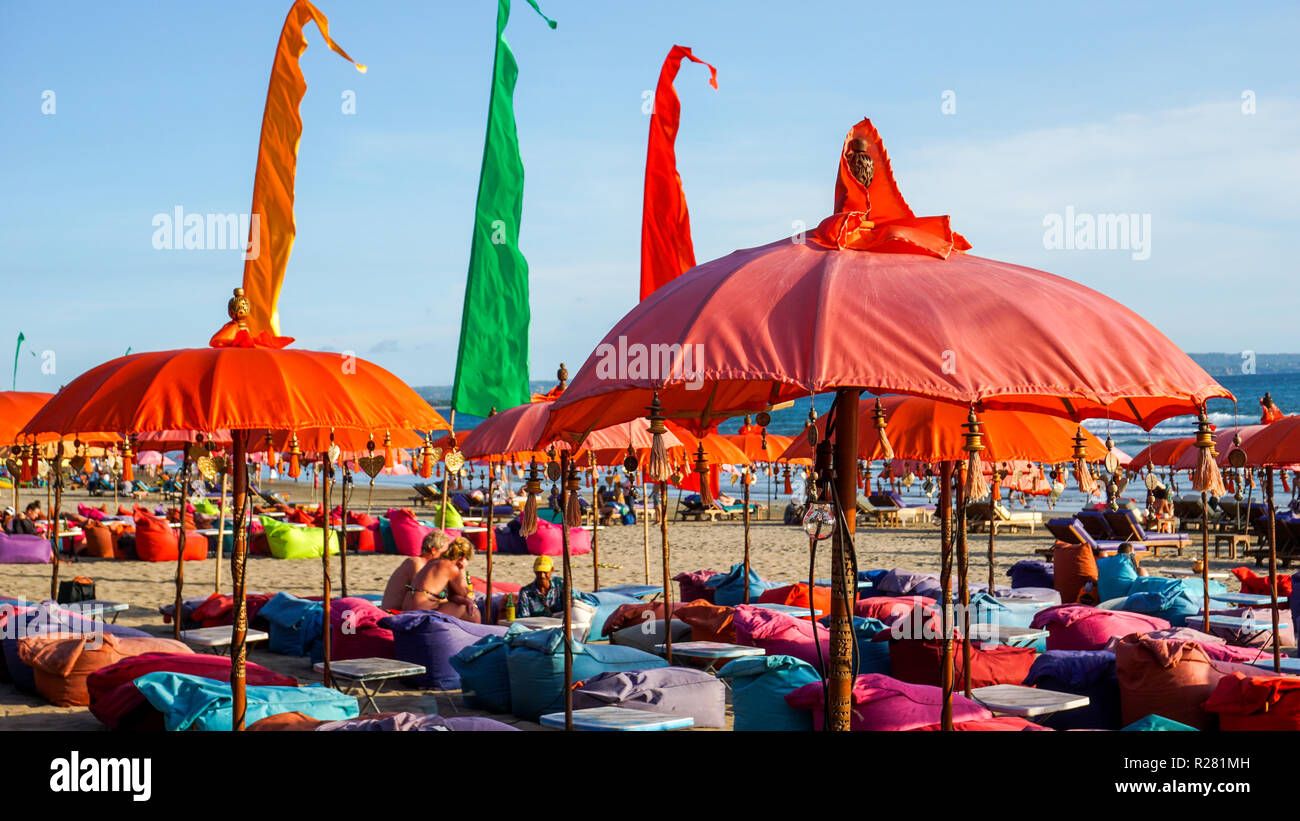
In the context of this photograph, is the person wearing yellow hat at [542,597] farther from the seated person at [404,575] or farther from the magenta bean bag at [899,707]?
the magenta bean bag at [899,707]

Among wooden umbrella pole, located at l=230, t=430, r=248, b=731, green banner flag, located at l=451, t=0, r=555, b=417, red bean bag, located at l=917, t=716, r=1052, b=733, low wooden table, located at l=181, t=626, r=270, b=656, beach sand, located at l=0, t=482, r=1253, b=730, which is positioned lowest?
beach sand, located at l=0, t=482, r=1253, b=730

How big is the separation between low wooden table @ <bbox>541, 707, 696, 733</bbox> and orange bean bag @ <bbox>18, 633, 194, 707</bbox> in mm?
4231

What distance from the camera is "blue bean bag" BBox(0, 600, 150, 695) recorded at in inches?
418

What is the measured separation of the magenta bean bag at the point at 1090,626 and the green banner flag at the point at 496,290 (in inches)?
259

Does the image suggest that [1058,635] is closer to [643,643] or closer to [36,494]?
[643,643]

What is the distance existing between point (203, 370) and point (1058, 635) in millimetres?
8202

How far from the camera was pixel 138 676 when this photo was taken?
29.1 ft

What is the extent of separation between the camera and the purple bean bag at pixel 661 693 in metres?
8.63

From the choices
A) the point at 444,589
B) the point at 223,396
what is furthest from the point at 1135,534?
the point at 223,396

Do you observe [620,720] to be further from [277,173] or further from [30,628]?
[30,628]

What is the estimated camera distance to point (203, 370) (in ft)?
17.6

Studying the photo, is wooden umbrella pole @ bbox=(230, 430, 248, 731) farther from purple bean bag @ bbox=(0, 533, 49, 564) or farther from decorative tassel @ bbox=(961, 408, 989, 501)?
purple bean bag @ bbox=(0, 533, 49, 564)

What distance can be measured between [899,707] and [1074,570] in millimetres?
10550

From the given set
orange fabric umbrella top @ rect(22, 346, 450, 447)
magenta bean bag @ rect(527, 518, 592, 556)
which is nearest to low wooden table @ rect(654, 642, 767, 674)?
orange fabric umbrella top @ rect(22, 346, 450, 447)
